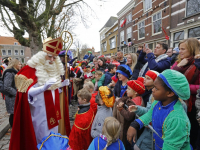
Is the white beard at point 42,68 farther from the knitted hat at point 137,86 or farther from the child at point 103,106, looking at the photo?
the knitted hat at point 137,86

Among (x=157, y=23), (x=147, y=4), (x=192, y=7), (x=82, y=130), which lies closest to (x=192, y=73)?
(x=82, y=130)

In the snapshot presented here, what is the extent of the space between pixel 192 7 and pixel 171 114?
37.2ft

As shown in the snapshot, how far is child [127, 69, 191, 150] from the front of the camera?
3.71ft

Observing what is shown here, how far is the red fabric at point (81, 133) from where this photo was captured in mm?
2182

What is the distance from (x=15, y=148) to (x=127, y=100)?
2031mm

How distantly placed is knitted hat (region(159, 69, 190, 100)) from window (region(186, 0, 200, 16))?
34.9 feet

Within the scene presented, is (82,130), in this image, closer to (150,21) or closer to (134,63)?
(134,63)

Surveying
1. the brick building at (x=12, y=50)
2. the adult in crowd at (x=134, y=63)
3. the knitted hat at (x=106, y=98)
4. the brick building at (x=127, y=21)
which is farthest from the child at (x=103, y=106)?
the brick building at (x=12, y=50)

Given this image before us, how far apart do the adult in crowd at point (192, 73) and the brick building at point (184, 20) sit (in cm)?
864

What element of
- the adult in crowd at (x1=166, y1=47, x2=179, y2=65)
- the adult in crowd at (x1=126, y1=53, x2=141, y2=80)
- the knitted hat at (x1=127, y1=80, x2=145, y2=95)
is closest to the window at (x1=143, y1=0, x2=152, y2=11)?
the adult in crowd at (x1=166, y1=47, x2=179, y2=65)

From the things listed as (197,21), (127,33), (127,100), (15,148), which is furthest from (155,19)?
(15,148)

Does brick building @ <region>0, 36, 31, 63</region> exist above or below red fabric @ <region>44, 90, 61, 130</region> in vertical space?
above

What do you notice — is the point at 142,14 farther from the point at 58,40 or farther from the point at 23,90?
the point at 23,90

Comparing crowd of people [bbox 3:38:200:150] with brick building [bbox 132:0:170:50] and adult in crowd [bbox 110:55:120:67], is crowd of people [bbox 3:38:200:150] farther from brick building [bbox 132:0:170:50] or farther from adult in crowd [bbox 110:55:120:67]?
brick building [bbox 132:0:170:50]
